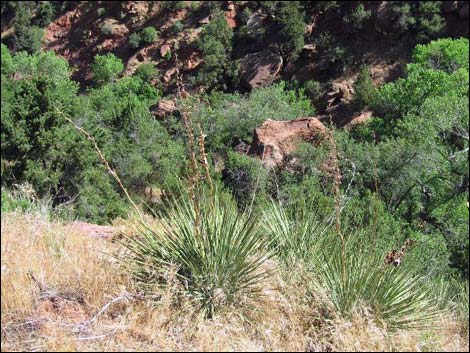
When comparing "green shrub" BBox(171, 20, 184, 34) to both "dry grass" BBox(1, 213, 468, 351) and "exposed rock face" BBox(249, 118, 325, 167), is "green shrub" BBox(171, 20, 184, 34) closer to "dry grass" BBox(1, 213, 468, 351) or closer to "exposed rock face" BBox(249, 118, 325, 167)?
"exposed rock face" BBox(249, 118, 325, 167)

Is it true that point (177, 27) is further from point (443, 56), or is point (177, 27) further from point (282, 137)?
point (282, 137)

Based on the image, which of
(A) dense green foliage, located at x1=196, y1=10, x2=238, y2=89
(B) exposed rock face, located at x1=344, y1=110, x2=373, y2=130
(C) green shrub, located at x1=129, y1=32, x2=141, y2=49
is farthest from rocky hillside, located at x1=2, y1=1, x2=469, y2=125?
(B) exposed rock face, located at x1=344, y1=110, x2=373, y2=130

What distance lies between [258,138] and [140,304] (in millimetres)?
15815

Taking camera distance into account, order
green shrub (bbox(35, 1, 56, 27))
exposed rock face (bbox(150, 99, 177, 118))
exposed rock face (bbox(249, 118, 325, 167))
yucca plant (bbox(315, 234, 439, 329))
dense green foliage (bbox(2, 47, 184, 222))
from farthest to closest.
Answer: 1. green shrub (bbox(35, 1, 56, 27))
2. exposed rock face (bbox(150, 99, 177, 118))
3. exposed rock face (bbox(249, 118, 325, 167))
4. dense green foliage (bbox(2, 47, 184, 222))
5. yucca plant (bbox(315, 234, 439, 329))

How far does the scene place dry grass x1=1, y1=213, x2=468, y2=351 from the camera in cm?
318

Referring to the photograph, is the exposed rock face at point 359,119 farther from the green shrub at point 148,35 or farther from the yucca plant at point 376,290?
the yucca plant at point 376,290

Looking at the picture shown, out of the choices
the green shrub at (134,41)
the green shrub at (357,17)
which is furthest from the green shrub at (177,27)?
the green shrub at (357,17)

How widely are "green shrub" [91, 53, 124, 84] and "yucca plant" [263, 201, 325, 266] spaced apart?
100 ft

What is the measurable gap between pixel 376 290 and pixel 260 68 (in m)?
31.3

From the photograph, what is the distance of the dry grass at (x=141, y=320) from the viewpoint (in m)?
3.18

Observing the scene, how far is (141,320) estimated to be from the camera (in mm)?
3451

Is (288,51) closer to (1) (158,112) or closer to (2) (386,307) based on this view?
(1) (158,112)

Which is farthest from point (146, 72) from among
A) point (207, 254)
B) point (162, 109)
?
point (207, 254)

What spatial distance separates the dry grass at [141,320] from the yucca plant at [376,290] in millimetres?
109
